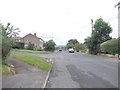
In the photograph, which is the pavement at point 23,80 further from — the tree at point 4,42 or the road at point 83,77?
the tree at point 4,42

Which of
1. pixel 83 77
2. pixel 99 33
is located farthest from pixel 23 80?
pixel 99 33

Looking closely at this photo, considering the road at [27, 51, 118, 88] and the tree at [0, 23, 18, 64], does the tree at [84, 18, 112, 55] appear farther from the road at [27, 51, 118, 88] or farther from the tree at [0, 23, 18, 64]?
the tree at [0, 23, 18, 64]

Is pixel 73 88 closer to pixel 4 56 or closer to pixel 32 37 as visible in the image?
pixel 4 56

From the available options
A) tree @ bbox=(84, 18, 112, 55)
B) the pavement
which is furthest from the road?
tree @ bbox=(84, 18, 112, 55)

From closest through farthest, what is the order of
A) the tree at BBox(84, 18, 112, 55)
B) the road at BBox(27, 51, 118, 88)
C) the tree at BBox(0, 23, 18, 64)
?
the road at BBox(27, 51, 118, 88)
the tree at BBox(0, 23, 18, 64)
the tree at BBox(84, 18, 112, 55)

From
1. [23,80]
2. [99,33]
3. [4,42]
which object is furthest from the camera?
[99,33]

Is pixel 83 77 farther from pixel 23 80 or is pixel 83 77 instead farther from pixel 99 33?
pixel 99 33

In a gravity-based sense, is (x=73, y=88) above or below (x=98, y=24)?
below

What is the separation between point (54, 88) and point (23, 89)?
1709 millimetres

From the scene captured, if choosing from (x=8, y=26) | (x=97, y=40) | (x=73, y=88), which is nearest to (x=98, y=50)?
(x=97, y=40)

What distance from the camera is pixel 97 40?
7325 centimetres

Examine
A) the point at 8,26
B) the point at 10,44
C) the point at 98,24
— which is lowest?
the point at 10,44

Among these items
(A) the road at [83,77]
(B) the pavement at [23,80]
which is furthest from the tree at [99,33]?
(B) the pavement at [23,80]

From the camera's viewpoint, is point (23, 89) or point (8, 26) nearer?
point (23, 89)
